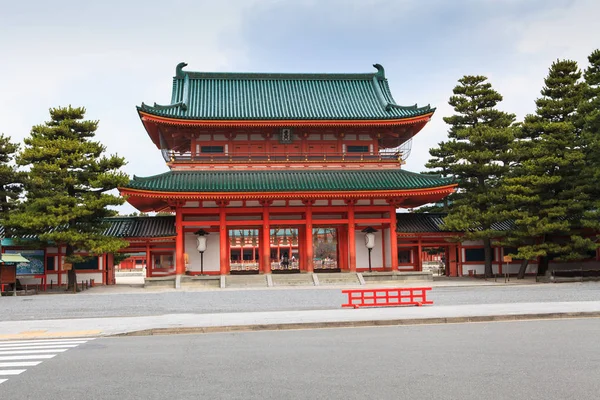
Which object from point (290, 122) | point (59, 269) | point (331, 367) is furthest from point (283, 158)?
point (331, 367)

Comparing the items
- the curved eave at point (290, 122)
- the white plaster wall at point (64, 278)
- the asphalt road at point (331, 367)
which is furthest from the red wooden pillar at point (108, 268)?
the asphalt road at point (331, 367)

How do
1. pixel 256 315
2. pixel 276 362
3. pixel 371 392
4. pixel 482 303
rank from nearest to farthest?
1. pixel 371 392
2. pixel 276 362
3. pixel 256 315
4. pixel 482 303

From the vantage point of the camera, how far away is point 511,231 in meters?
36.5

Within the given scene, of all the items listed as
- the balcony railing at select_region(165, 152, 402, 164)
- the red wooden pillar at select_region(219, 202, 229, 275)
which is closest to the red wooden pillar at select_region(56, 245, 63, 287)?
the balcony railing at select_region(165, 152, 402, 164)

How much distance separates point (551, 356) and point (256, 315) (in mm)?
10473

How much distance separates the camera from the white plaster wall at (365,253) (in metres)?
38.4

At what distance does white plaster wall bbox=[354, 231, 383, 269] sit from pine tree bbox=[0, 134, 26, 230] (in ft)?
71.0

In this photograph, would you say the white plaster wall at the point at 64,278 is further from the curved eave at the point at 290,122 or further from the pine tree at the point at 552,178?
the pine tree at the point at 552,178

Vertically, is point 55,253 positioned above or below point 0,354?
above

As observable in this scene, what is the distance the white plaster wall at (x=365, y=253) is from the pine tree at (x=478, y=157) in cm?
497

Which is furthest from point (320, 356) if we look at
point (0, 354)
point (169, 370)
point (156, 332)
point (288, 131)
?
point (288, 131)

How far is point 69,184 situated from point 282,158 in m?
13.6

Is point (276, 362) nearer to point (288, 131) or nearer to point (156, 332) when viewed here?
point (156, 332)

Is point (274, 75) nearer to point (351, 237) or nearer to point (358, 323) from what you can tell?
point (351, 237)
